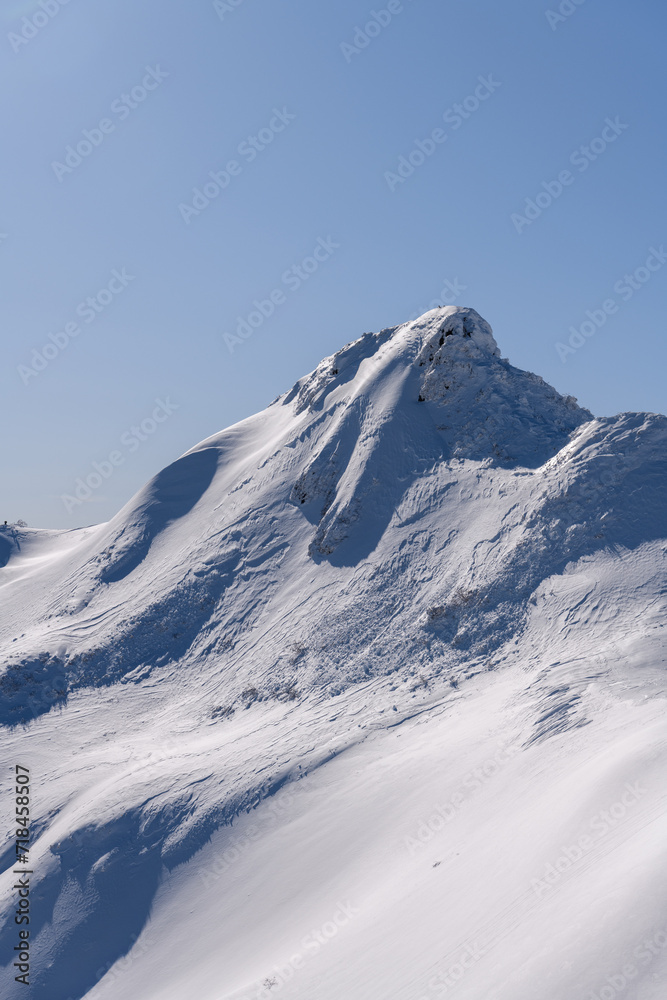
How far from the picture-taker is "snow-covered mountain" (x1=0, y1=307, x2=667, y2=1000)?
10.9 metres

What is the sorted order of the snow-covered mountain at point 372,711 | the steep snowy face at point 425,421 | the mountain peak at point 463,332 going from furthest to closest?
the mountain peak at point 463,332
the steep snowy face at point 425,421
the snow-covered mountain at point 372,711

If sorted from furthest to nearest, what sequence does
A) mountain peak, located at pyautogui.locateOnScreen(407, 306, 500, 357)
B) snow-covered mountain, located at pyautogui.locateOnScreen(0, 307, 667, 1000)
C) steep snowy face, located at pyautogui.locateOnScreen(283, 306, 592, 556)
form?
mountain peak, located at pyautogui.locateOnScreen(407, 306, 500, 357), steep snowy face, located at pyautogui.locateOnScreen(283, 306, 592, 556), snow-covered mountain, located at pyautogui.locateOnScreen(0, 307, 667, 1000)

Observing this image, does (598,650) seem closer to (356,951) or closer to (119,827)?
(356,951)

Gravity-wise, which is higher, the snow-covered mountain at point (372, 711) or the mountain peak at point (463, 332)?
the mountain peak at point (463, 332)

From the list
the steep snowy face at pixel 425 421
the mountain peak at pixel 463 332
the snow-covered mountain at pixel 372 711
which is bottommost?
the snow-covered mountain at pixel 372 711

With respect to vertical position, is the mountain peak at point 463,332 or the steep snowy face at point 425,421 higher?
the mountain peak at point 463,332

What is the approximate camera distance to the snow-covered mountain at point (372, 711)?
10.9 meters

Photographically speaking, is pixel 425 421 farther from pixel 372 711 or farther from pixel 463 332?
pixel 372 711

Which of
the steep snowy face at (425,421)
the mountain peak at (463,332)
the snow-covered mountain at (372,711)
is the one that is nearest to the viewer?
the snow-covered mountain at (372,711)

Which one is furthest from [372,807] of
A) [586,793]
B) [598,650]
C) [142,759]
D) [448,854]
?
[142,759]

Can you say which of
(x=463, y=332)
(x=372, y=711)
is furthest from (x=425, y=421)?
(x=372, y=711)

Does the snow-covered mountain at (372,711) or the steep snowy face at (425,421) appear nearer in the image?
A: the snow-covered mountain at (372,711)

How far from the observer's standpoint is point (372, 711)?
19453 millimetres

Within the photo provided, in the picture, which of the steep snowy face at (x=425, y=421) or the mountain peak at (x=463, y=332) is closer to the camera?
the steep snowy face at (x=425, y=421)
